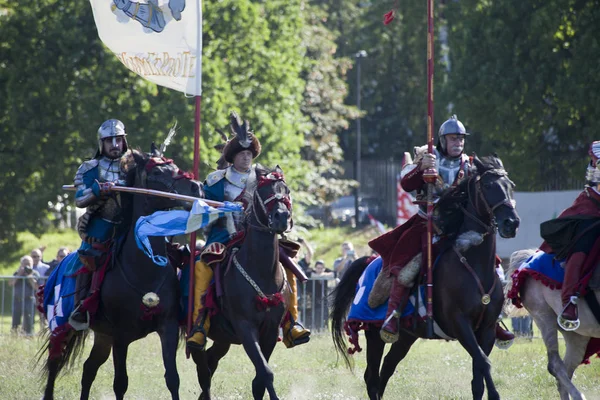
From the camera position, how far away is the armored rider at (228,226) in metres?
12.1

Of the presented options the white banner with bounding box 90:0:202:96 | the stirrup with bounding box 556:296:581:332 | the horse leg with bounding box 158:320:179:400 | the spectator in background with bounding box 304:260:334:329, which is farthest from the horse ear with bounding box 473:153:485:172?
the spectator in background with bounding box 304:260:334:329

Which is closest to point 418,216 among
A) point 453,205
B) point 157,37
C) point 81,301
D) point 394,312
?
point 453,205

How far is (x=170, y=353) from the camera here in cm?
1188

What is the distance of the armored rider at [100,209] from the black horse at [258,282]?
62.0 inches

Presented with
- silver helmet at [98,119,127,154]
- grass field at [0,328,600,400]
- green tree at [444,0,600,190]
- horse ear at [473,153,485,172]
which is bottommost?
grass field at [0,328,600,400]

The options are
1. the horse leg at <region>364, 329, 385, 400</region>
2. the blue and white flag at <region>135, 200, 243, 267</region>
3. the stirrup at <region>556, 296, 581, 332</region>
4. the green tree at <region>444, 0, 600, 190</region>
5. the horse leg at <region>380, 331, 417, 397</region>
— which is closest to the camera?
the blue and white flag at <region>135, 200, 243, 267</region>

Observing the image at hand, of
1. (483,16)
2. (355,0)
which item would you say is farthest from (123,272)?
(355,0)

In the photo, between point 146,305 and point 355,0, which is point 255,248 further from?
point 355,0

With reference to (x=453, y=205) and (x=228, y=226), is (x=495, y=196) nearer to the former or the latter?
(x=453, y=205)

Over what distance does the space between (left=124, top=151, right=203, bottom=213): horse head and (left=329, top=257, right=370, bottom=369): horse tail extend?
7.96 ft

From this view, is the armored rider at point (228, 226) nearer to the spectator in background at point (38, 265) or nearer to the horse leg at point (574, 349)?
the horse leg at point (574, 349)

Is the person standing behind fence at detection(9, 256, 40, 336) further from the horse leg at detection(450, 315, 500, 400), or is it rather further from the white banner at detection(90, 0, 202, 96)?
the horse leg at detection(450, 315, 500, 400)

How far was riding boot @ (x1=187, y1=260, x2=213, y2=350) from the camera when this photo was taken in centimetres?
1202

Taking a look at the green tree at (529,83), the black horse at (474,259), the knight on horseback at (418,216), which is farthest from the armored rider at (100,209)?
the green tree at (529,83)
